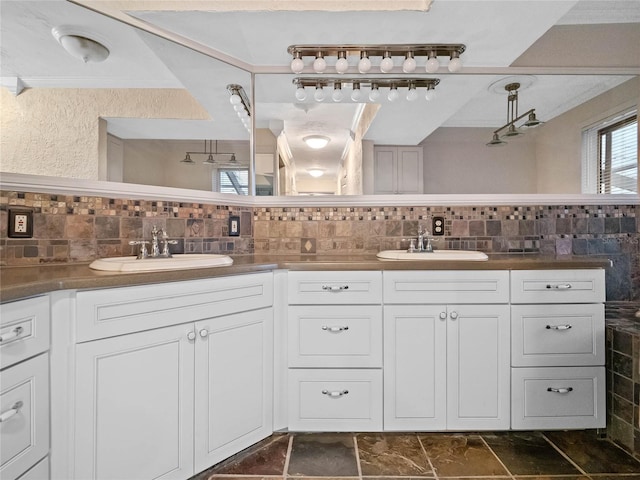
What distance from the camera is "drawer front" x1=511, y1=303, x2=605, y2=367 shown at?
1585 mm

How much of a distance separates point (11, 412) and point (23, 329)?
211 millimetres

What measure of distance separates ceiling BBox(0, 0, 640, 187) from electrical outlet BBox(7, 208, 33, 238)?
553mm

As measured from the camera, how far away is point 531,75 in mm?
2090

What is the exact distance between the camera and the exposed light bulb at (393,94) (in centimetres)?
206

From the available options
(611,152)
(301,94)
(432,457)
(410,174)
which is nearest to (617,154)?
(611,152)

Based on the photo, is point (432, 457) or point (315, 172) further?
point (315, 172)

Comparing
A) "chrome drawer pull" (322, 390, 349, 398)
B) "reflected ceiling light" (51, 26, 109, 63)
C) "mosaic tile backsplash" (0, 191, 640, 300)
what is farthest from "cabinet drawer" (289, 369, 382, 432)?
"reflected ceiling light" (51, 26, 109, 63)

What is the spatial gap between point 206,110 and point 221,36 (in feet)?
1.33

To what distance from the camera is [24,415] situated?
93 cm

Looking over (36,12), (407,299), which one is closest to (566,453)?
(407,299)

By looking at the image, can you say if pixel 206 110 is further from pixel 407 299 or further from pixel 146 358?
pixel 407 299

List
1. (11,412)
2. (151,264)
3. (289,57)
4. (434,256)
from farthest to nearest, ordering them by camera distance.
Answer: (289,57)
(434,256)
(151,264)
(11,412)

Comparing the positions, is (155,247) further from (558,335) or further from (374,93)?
(558,335)

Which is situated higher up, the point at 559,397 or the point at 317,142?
the point at 317,142
